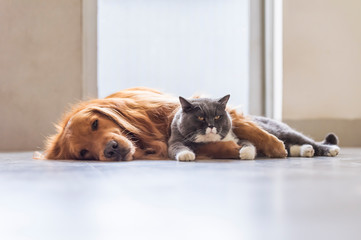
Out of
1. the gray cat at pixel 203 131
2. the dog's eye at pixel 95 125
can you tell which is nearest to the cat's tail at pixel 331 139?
the gray cat at pixel 203 131

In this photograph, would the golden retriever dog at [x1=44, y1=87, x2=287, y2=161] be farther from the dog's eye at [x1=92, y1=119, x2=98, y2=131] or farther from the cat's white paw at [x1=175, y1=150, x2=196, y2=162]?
the cat's white paw at [x1=175, y1=150, x2=196, y2=162]

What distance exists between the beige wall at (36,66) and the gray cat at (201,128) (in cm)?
149

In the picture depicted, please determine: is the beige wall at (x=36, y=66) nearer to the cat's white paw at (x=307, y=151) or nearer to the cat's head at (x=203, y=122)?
the cat's head at (x=203, y=122)

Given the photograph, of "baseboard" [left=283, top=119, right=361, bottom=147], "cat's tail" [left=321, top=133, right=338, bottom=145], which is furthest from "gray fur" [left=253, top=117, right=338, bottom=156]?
"baseboard" [left=283, top=119, right=361, bottom=147]

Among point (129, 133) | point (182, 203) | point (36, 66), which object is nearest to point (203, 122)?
point (129, 133)

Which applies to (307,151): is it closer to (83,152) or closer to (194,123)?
(194,123)

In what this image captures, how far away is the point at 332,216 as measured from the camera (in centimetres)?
78

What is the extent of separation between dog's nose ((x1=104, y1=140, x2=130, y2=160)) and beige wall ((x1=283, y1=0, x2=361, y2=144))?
6.07ft

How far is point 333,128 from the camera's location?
11.1ft

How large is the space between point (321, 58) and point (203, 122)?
1806 millimetres

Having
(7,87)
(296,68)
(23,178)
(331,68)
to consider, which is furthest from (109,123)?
(331,68)

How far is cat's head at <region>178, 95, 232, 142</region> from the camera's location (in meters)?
1.91

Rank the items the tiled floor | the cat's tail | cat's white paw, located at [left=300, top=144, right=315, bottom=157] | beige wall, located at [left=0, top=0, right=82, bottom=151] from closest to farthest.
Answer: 1. the tiled floor
2. cat's white paw, located at [left=300, top=144, right=315, bottom=157]
3. the cat's tail
4. beige wall, located at [left=0, top=0, right=82, bottom=151]

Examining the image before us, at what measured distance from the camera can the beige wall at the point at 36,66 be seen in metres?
3.18
